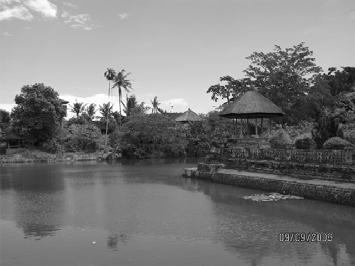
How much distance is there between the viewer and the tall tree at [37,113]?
4697 centimetres

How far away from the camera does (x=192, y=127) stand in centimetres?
5150

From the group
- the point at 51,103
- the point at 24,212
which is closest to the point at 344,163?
the point at 24,212

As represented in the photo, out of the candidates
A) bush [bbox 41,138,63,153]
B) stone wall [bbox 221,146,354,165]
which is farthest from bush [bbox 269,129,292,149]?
bush [bbox 41,138,63,153]

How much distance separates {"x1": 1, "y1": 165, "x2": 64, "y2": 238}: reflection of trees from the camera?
12742mm

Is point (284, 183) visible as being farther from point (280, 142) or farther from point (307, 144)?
point (280, 142)

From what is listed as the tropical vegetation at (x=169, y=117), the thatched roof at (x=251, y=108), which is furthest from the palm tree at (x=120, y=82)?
the thatched roof at (x=251, y=108)

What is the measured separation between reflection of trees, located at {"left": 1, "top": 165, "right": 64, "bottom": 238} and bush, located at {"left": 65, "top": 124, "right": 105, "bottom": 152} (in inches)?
1033

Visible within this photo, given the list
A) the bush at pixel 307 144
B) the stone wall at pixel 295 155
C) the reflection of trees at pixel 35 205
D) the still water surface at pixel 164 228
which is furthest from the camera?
the bush at pixel 307 144

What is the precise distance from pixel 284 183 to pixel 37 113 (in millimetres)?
36715

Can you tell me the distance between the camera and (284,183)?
1791 cm

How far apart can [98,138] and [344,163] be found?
4149 centimetres

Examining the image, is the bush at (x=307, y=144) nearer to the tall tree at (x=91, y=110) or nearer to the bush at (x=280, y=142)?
the bush at (x=280, y=142)

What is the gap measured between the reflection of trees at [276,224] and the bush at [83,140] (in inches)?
1463

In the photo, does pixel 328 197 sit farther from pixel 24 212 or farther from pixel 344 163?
pixel 24 212
